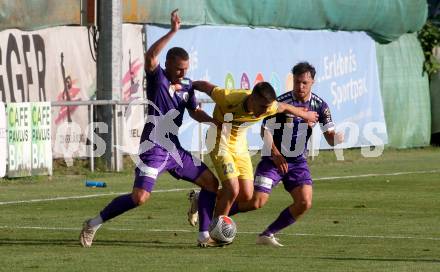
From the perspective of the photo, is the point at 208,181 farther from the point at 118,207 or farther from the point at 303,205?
the point at 303,205

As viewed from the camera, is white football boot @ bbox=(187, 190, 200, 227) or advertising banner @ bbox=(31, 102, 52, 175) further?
advertising banner @ bbox=(31, 102, 52, 175)

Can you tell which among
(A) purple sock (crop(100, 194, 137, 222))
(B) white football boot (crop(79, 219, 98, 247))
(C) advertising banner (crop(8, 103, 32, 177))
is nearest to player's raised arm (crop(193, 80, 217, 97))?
(A) purple sock (crop(100, 194, 137, 222))

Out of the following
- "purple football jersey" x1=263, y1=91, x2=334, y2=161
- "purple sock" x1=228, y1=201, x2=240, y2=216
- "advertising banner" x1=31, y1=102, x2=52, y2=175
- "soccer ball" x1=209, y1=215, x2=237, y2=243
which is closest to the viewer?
"soccer ball" x1=209, y1=215, x2=237, y2=243

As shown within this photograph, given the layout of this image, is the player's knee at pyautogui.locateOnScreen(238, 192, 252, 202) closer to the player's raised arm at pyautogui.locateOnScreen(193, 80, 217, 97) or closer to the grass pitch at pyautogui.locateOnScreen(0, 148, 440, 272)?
the grass pitch at pyautogui.locateOnScreen(0, 148, 440, 272)

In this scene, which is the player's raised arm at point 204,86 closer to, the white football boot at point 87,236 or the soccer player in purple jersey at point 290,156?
the soccer player in purple jersey at point 290,156

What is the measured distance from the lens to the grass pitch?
41.0 feet

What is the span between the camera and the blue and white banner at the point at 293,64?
2920 cm

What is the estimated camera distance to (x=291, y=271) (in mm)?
11898

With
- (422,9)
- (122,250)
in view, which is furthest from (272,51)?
(122,250)

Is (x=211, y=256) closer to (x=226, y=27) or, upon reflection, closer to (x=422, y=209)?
(x=422, y=209)

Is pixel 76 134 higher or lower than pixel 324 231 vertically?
lower

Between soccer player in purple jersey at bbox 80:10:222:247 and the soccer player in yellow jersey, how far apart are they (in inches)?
6.4

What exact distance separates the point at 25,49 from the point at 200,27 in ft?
17.2

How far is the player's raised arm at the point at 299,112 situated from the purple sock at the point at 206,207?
1156 mm
